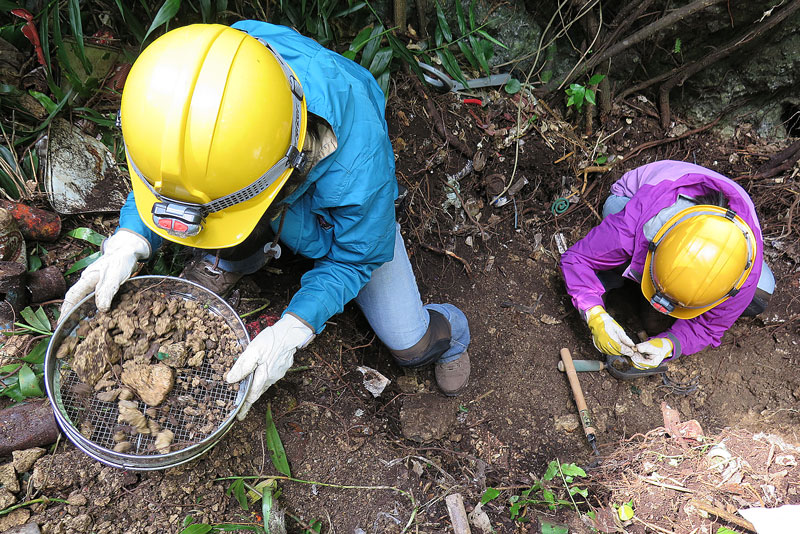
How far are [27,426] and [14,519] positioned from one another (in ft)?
0.94

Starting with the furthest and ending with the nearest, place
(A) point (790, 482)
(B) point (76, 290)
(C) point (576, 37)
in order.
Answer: (C) point (576, 37) → (A) point (790, 482) → (B) point (76, 290)

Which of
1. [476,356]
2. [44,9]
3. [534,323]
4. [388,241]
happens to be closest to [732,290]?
[534,323]

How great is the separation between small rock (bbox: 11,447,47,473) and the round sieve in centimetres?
30

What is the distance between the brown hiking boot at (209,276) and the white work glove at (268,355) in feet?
1.72

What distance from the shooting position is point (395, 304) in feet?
7.27

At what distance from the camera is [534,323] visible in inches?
113

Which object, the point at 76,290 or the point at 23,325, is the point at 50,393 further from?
the point at 23,325

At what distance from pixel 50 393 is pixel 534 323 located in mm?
2436

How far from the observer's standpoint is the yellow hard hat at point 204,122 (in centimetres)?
121

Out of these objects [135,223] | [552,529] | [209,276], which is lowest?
[552,529]

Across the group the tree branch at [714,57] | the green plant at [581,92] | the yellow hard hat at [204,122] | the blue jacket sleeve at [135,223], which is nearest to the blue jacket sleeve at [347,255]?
the yellow hard hat at [204,122]

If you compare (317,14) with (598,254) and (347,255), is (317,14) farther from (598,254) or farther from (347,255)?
(598,254)

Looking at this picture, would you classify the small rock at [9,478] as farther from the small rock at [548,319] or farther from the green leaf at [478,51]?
the green leaf at [478,51]

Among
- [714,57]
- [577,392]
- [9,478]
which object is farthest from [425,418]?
[714,57]
